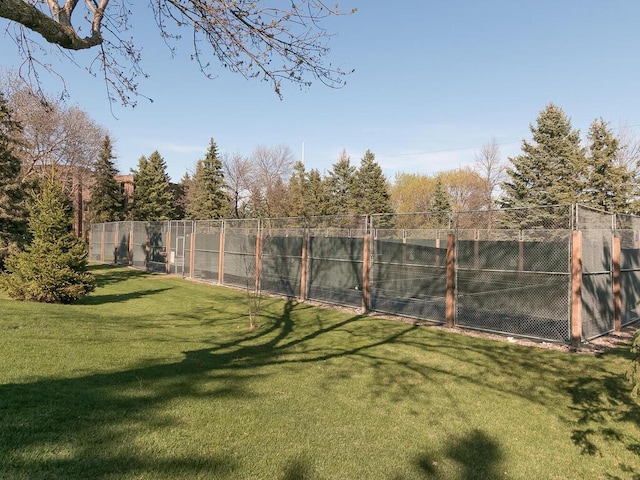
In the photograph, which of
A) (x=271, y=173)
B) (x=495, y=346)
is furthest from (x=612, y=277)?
(x=271, y=173)

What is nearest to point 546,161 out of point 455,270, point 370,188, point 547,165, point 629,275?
point 547,165

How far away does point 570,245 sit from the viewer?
857cm

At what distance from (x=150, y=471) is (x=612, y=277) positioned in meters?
10.9

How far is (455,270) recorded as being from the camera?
410 inches

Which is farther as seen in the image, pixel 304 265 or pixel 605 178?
pixel 605 178

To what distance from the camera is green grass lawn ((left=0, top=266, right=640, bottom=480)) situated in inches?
137

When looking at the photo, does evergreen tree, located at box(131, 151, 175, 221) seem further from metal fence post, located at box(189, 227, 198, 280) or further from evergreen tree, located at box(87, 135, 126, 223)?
metal fence post, located at box(189, 227, 198, 280)

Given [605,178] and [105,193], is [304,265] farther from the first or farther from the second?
[105,193]

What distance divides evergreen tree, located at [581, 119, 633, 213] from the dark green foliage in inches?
1114

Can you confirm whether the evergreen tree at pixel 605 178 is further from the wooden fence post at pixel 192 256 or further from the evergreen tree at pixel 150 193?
the evergreen tree at pixel 150 193

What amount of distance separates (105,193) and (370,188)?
28065 mm

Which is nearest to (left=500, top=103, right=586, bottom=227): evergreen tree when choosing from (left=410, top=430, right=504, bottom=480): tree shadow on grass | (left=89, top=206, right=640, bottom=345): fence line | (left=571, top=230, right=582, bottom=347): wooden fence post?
(left=89, top=206, right=640, bottom=345): fence line

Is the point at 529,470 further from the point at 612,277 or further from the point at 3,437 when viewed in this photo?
the point at 612,277

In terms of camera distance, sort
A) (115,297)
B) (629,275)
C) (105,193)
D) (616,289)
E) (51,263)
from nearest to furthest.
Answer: (616,289) → (629,275) → (51,263) → (115,297) → (105,193)
